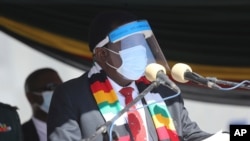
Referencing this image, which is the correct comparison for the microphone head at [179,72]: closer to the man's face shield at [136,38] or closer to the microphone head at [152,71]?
the microphone head at [152,71]

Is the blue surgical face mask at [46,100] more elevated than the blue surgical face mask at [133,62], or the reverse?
the blue surgical face mask at [133,62]

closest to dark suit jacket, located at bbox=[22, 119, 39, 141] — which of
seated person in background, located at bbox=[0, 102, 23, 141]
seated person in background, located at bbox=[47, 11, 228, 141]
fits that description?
seated person in background, located at bbox=[0, 102, 23, 141]

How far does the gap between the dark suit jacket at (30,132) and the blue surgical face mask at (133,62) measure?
1.41 metres

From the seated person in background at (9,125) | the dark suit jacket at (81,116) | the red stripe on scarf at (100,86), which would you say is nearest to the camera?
the dark suit jacket at (81,116)

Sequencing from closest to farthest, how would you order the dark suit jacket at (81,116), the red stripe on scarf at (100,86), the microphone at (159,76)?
1. the microphone at (159,76)
2. the dark suit jacket at (81,116)
3. the red stripe on scarf at (100,86)

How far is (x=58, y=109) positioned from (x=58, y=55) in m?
1.85

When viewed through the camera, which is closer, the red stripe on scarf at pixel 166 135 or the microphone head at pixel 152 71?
the microphone head at pixel 152 71

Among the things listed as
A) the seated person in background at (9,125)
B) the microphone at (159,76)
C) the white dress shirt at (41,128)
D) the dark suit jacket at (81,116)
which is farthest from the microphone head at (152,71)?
the white dress shirt at (41,128)

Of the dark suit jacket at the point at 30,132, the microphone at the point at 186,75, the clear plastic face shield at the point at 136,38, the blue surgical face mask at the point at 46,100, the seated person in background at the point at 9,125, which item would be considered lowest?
Answer: the dark suit jacket at the point at 30,132

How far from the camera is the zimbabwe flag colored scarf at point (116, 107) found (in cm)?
221

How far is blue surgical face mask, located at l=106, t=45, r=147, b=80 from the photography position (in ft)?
7.34

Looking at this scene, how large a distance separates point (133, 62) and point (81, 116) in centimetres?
29

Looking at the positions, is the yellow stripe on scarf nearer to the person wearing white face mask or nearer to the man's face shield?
the man's face shield

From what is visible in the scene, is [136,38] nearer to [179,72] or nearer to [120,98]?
[120,98]
